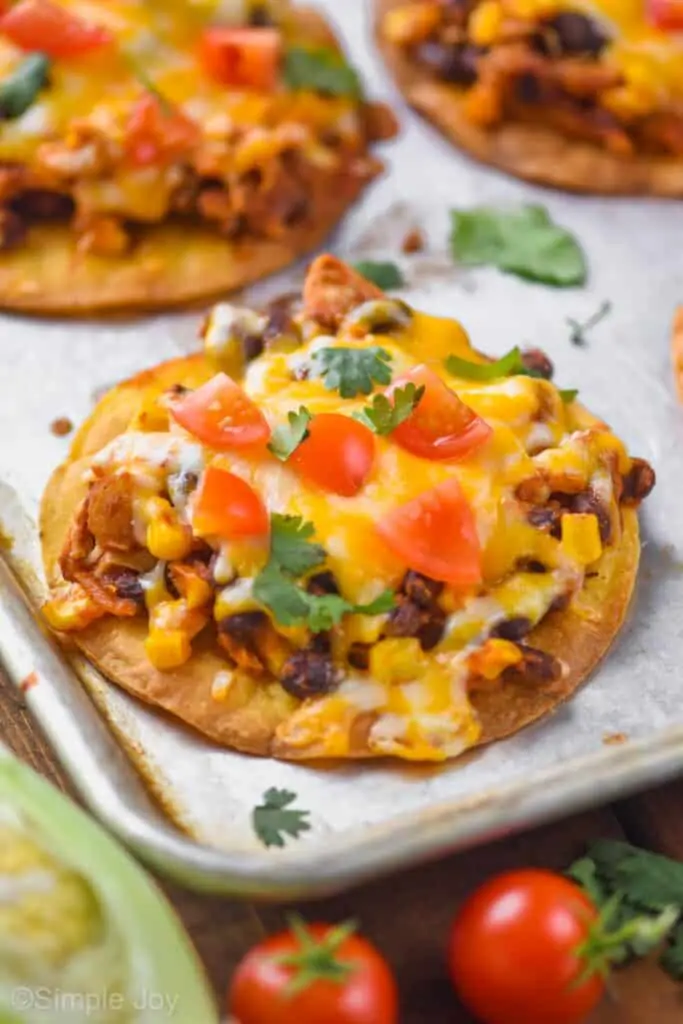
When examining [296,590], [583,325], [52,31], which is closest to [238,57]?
[52,31]

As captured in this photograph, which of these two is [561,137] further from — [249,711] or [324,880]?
[324,880]

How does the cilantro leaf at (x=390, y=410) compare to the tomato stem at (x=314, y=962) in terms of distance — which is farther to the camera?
the cilantro leaf at (x=390, y=410)

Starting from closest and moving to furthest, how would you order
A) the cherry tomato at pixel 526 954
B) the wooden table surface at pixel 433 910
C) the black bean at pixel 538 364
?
1. the cherry tomato at pixel 526 954
2. the wooden table surface at pixel 433 910
3. the black bean at pixel 538 364

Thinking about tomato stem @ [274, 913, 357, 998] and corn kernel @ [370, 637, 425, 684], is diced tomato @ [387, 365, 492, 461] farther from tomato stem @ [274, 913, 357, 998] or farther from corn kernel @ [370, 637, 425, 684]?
tomato stem @ [274, 913, 357, 998]

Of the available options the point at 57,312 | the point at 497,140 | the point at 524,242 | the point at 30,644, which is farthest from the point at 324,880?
the point at 497,140

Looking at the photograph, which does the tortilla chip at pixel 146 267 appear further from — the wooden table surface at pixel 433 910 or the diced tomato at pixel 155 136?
the wooden table surface at pixel 433 910

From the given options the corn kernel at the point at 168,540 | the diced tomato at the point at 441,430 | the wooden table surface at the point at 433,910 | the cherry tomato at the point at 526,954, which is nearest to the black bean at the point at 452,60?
the diced tomato at the point at 441,430
